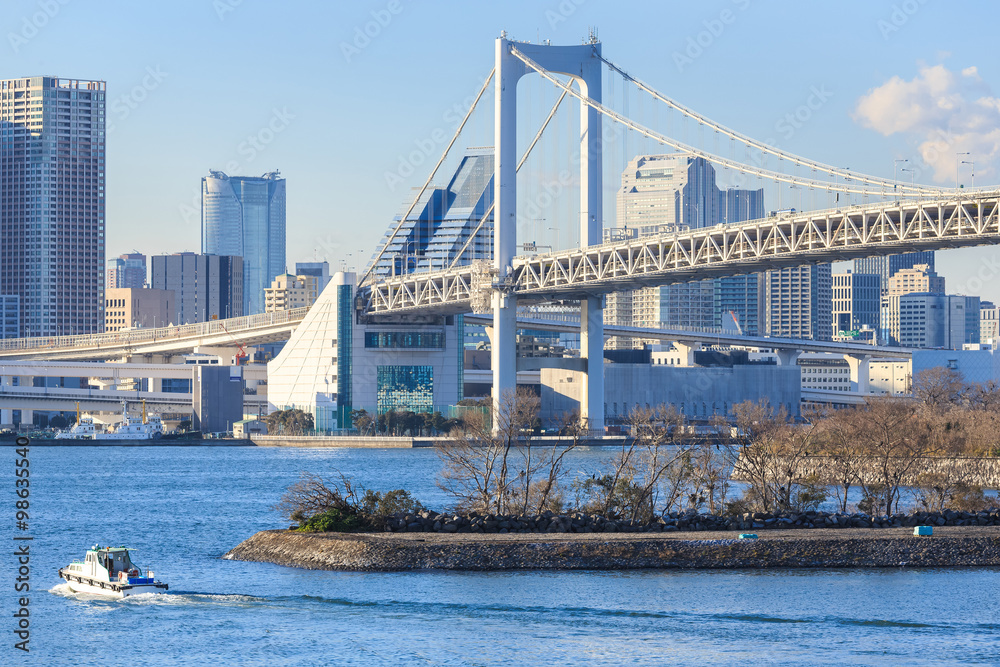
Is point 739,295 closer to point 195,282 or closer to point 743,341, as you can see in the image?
point 195,282

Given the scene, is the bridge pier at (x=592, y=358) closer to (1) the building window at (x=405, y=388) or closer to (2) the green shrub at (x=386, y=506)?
(1) the building window at (x=405, y=388)

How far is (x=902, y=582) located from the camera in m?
21.4

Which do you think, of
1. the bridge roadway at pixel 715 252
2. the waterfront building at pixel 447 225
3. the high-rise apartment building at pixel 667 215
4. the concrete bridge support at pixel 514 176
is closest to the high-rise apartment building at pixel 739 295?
the high-rise apartment building at pixel 667 215

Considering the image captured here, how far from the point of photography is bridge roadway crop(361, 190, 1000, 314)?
4206cm

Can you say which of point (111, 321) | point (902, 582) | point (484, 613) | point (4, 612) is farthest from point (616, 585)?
point (111, 321)

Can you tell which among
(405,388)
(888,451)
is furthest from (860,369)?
(888,451)

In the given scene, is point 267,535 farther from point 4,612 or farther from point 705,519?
point 705,519

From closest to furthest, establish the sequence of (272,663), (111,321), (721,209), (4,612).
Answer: (272,663) < (4,612) < (111,321) < (721,209)

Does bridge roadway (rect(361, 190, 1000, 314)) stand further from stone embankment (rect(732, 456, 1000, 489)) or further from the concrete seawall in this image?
the concrete seawall

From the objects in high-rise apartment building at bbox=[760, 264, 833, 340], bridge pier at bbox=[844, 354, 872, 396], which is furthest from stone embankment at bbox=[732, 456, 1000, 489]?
high-rise apartment building at bbox=[760, 264, 833, 340]

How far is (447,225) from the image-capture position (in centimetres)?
7569

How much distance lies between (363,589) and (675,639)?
Result: 4612 mm

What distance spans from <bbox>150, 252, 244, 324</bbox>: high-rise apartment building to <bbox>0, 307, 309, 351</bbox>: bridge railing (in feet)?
238

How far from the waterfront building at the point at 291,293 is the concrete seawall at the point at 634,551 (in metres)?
139
